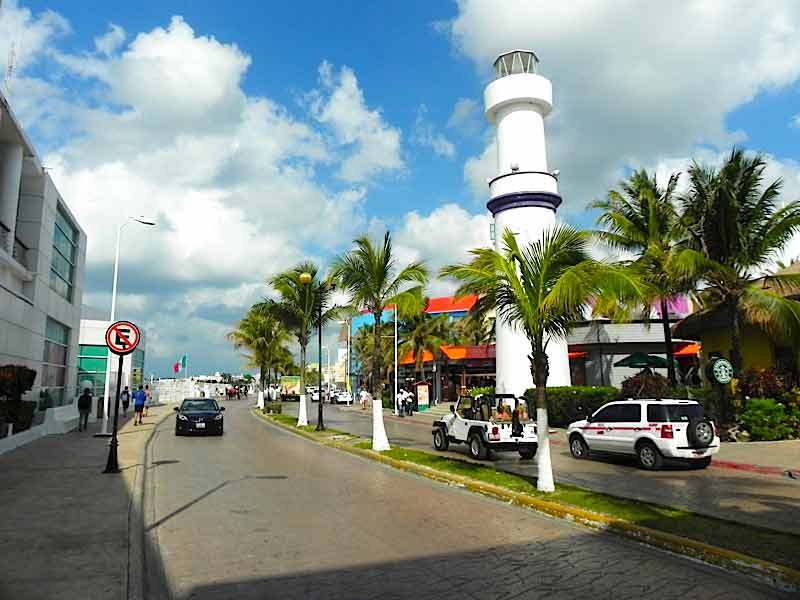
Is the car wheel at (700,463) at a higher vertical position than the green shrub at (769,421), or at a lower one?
lower

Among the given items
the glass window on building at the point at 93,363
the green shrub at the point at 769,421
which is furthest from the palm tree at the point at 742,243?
the glass window on building at the point at 93,363

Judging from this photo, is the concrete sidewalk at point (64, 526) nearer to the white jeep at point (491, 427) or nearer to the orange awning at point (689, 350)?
the white jeep at point (491, 427)

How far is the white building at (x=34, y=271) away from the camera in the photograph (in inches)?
744

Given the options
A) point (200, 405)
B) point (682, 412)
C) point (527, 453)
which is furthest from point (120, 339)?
point (682, 412)

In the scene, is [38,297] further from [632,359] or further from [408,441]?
[632,359]

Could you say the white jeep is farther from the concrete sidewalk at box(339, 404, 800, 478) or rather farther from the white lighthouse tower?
the white lighthouse tower

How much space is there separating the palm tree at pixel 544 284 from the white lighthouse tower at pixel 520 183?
18.9m

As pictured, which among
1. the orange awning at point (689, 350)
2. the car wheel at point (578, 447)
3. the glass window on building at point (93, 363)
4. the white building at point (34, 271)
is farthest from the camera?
the glass window on building at point (93, 363)

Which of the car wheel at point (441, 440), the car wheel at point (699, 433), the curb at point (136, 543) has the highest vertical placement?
the car wheel at point (699, 433)

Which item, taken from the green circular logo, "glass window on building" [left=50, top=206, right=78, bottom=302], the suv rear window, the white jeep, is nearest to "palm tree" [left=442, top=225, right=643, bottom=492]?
the suv rear window

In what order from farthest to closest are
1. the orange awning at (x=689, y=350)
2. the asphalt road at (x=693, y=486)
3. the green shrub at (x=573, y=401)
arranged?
the orange awning at (x=689, y=350) < the green shrub at (x=573, y=401) < the asphalt road at (x=693, y=486)

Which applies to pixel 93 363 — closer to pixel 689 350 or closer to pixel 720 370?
pixel 720 370

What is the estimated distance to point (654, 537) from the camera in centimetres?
736

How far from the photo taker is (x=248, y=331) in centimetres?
4766
